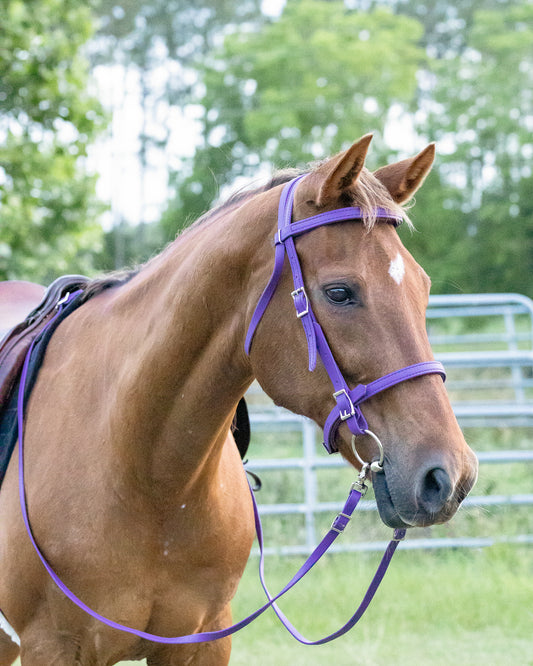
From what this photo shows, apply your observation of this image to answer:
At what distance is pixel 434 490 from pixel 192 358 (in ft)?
2.66

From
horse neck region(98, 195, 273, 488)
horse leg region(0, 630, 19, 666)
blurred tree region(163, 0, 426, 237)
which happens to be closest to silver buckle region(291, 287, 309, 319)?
horse neck region(98, 195, 273, 488)

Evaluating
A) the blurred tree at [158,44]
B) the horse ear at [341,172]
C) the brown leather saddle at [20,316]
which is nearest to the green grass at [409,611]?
the brown leather saddle at [20,316]

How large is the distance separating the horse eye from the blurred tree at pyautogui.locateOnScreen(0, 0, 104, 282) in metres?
7.04

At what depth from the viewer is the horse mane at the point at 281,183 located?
2018 mm

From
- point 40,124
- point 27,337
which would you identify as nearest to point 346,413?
point 27,337

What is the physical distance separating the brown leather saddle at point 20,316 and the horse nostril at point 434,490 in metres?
1.56

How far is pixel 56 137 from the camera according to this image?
358 inches

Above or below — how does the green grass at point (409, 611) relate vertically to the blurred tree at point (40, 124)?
below

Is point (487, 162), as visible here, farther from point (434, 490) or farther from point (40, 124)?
point (434, 490)

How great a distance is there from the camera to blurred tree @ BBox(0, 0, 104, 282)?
8234 millimetres

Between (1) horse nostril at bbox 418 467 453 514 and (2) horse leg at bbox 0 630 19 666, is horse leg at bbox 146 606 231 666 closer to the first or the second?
(2) horse leg at bbox 0 630 19 666

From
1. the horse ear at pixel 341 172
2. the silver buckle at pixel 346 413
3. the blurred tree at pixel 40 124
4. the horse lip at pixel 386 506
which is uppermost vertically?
the horse ear at pixel 341 172

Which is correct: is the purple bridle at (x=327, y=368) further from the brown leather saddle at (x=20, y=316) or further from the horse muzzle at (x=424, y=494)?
the brown leather saddle at (x=20, y=316)

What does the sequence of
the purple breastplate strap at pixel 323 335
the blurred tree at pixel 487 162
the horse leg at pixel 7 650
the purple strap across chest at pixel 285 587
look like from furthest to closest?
1. the blurred tree at pixel 487 162
2. the horse leg at pixel 7 650
3. the purple strap across chest at pixel 285 587
4. the purple breastplate strap at pixel 323 335
